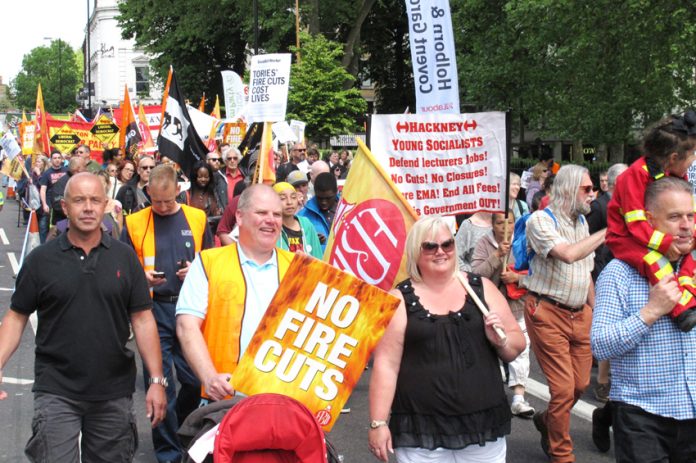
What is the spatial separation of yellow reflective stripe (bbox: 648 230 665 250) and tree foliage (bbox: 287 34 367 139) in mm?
26772

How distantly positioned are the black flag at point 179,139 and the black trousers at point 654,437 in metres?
8.38

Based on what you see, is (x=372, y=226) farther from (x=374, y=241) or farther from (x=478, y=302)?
(x=478, y=302)

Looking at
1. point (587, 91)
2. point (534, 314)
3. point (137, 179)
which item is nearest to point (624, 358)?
point (534, 314)

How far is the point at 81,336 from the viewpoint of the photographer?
4.54 meters

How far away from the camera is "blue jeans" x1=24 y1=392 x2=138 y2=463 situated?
4.46 metres

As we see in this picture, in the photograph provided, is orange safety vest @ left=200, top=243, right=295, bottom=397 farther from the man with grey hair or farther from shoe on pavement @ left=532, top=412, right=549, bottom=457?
shoe on pavement @ left=532, top=412, right=549, bottom=457

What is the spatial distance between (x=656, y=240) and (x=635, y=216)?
21 cm

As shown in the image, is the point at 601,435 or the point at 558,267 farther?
the point at 601,435

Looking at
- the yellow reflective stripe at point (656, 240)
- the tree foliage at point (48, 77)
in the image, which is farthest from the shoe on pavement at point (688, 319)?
the tree foliage at point (48, 77)

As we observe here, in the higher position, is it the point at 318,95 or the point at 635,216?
the point at 318,95

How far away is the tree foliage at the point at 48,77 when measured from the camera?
121875 millimetres

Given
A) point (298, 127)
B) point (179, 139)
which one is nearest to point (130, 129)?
point (298, 127)

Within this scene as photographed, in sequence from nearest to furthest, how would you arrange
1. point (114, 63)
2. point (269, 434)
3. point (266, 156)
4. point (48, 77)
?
point (269, 434), point (266, 156), point (114, 63), point (48, 77)

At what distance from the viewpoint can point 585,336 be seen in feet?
21.1
